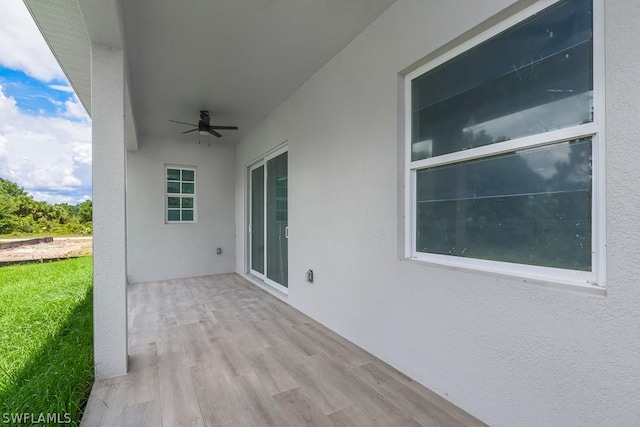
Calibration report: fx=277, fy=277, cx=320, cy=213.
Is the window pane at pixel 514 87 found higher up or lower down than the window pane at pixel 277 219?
higher up

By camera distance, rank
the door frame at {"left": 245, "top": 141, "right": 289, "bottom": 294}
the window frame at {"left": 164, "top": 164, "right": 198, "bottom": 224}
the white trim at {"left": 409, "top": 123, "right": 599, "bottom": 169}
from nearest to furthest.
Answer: the white trim at {"left": 409, "top": 123, "right": 599, "bottom": 169}, the door frame at {"left": 245, "top": 141, "right": 289, "bottom": 294}, the window frame at {"left": 164, "top": 164, "right": 198, "bottom": 224}

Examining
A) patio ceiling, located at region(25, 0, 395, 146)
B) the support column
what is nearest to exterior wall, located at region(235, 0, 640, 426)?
patio ceiling, located at region(25, 0, 395, 146)

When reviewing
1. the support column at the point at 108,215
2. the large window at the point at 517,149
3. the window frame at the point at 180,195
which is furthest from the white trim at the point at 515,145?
the window frame at the point at 180,195

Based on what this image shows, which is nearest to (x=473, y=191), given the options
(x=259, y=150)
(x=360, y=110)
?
(x=360, y=110)

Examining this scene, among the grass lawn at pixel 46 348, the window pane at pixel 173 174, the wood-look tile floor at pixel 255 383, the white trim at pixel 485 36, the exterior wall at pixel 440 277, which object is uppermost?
the white trim at pixel 485 36

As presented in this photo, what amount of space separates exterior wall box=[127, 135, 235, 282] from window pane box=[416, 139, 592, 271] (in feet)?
16.3

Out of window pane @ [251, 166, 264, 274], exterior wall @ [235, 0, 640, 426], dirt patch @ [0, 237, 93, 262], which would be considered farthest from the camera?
dirt patch @ [0, 237, 93, 262]

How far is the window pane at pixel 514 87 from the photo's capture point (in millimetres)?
1290

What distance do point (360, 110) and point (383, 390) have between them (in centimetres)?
224

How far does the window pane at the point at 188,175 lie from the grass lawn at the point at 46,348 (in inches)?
A: 98.1

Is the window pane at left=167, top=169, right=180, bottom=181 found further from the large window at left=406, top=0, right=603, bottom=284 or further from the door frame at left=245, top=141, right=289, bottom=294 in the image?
the large window at left=406, top=0, right=603, bottom=284

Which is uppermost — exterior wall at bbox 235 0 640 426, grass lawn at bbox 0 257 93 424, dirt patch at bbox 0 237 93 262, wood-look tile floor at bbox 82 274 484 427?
exterior wall at bbox 235 0 640 426

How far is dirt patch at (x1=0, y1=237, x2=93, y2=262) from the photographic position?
267 inches

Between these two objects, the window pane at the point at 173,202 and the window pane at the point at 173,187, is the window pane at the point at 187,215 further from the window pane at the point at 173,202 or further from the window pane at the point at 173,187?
the window pane at the point at 173,187
